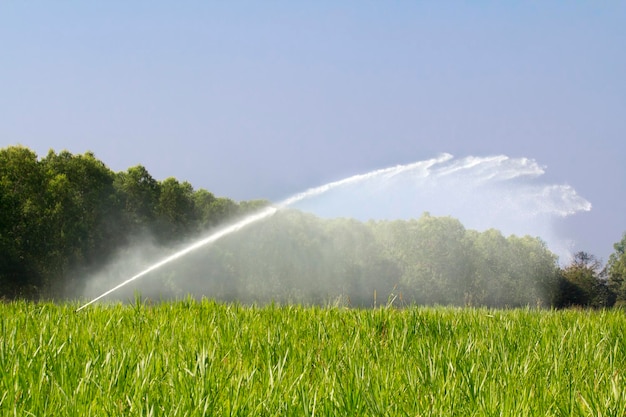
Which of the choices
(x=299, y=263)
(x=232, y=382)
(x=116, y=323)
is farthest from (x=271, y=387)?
(x=299, y=263)

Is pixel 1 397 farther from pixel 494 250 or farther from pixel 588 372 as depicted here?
pixel 494 250

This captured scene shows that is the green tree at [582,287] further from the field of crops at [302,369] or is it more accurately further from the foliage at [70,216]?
the field of crops at [302,369]

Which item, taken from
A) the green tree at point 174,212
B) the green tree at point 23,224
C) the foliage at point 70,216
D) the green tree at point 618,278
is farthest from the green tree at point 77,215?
the green tree at point 618,278

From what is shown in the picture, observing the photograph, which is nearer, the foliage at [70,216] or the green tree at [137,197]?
the foliage at [70,216]

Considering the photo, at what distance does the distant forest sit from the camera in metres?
39.1

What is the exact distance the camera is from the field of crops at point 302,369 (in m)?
3.03

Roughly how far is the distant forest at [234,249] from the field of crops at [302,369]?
29.9m

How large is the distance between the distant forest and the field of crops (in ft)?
98.2

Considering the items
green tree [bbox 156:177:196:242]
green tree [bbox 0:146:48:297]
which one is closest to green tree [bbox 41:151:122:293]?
green tree [bbox 0:146:48:297]

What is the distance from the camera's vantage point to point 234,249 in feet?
176

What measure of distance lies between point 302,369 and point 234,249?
5004 cm

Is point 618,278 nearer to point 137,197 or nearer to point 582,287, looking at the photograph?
point 582,287

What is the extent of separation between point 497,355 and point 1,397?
10.7 ft

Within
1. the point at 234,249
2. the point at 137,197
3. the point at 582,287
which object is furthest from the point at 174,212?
the point at 582,287
